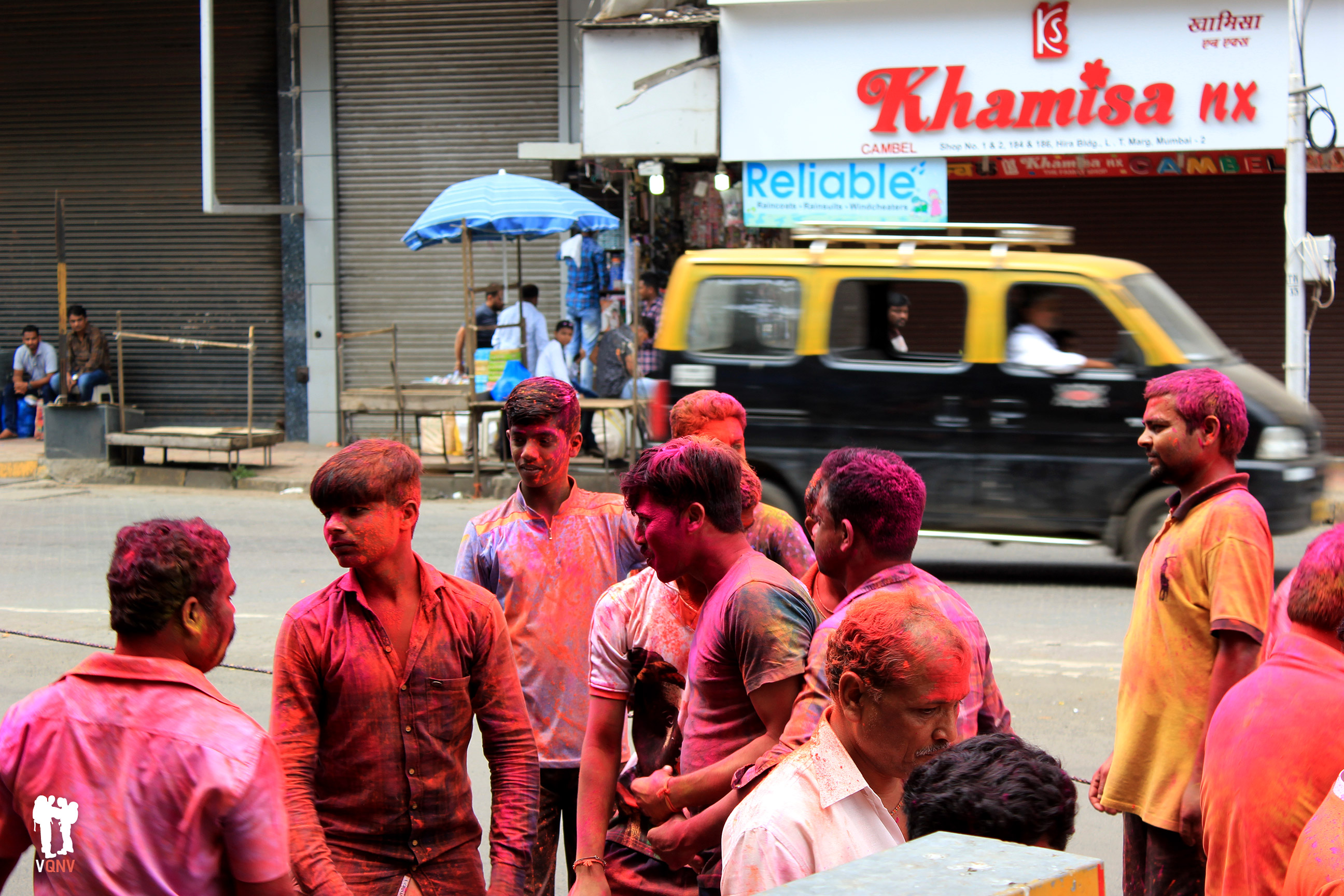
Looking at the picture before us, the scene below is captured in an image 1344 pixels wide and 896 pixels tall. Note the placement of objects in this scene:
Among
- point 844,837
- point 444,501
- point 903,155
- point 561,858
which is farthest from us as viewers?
point 903,155

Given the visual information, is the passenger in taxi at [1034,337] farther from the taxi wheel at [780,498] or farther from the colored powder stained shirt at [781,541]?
the colored powder stained shirt at [781,541]

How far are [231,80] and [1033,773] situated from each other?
739 inches

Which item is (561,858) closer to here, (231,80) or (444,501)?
(444,501)

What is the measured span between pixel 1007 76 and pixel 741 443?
1125 cm

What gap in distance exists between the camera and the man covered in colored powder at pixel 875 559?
2750 millimetres

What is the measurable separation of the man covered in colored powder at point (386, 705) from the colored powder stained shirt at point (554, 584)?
673 millimetres

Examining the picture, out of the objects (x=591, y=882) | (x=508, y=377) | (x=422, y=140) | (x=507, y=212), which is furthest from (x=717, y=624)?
(x=422, y=140)

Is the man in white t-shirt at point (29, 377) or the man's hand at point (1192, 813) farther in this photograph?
the man in white t-shirt at point (29, 377)

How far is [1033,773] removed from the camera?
1.95 meters

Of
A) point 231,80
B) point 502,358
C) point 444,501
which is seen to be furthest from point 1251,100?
point 231,80

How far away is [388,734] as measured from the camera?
286 cm

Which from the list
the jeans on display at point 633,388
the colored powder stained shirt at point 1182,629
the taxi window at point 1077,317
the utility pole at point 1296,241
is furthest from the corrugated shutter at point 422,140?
the colored powder stained shirt at point 1182,629

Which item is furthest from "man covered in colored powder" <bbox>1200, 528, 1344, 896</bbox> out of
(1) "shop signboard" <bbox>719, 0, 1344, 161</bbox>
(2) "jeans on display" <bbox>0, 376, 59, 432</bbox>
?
(2) "jeans on display" <bbox>0, 376, 59, 432</bbox>

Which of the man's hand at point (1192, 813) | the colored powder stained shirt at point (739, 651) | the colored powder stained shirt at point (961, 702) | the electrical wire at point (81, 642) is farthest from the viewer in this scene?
the electrical wire at point (81, 642)
